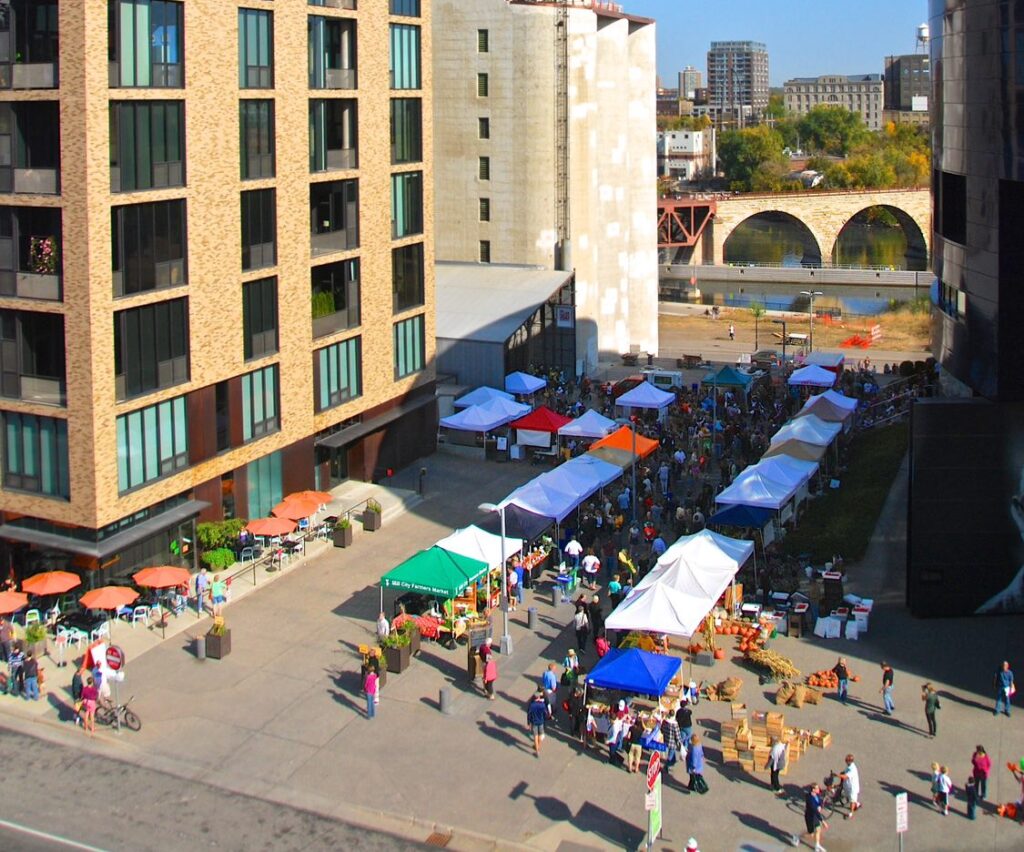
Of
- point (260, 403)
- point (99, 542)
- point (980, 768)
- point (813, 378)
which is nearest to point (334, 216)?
point (260, 403)

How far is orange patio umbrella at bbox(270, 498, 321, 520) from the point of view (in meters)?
44.2

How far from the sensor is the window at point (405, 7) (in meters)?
52.0

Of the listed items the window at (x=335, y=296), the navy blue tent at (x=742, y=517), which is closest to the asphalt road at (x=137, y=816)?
the navy blue tent at (x=742, y=517)

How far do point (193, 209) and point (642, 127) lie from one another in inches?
1700

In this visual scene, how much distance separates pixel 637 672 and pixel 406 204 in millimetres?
25809

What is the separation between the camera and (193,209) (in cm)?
4178

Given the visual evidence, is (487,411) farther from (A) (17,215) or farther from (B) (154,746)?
(B) (154,746)

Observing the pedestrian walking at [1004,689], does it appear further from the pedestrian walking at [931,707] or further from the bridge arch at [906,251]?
the bridge arch at [906,251]

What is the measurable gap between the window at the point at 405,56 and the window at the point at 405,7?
1.47ft

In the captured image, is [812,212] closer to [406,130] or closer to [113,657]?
[406,130]

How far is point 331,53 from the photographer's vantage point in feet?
161

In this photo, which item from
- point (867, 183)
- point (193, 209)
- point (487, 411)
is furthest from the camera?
Answer: point (867, 183)

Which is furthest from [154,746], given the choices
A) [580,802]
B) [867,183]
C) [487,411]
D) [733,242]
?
[867,183]

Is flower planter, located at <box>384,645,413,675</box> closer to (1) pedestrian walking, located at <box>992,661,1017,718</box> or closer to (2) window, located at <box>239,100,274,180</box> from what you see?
(1) pedestrian walking, located at <box>992,661,1017,718</box>
